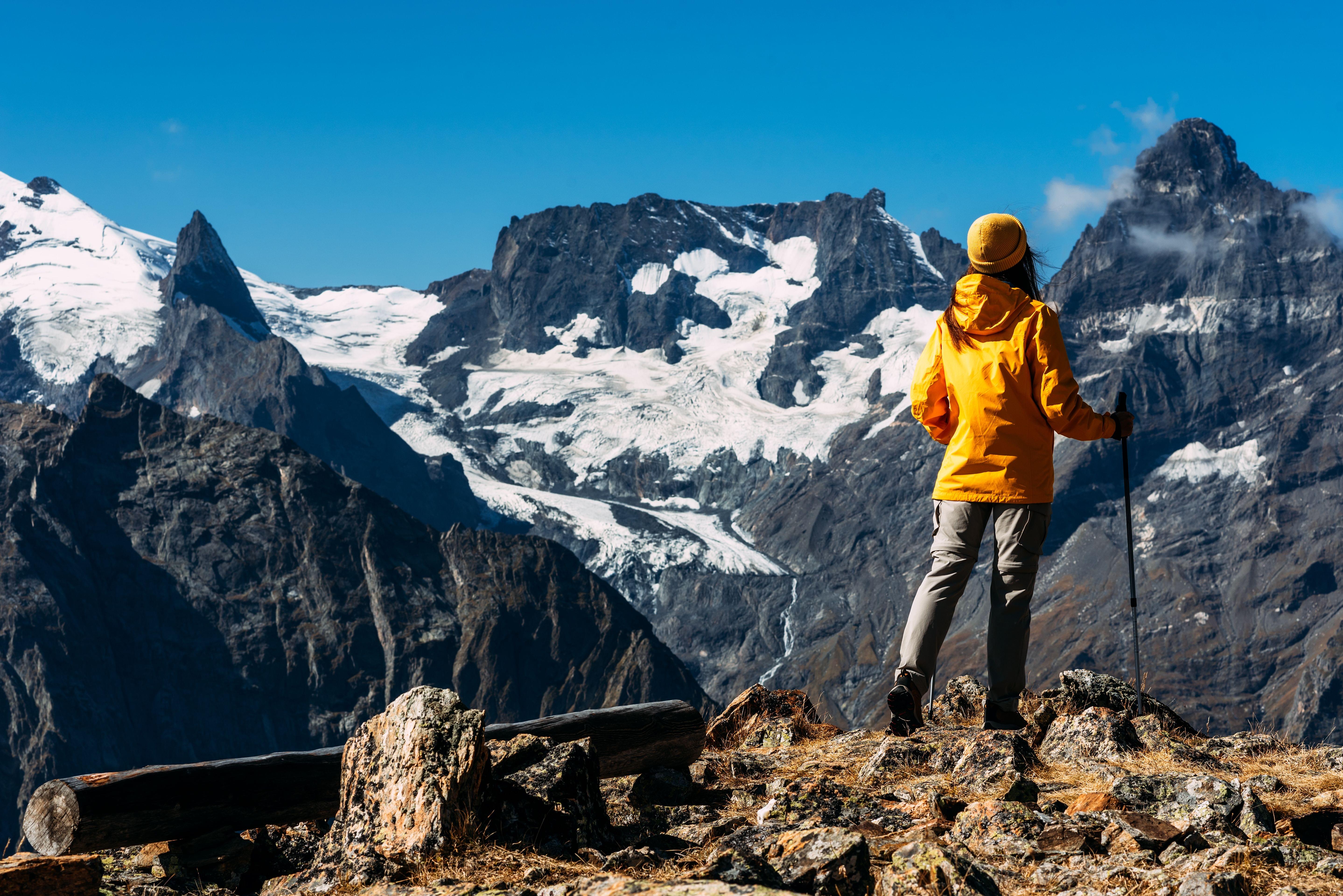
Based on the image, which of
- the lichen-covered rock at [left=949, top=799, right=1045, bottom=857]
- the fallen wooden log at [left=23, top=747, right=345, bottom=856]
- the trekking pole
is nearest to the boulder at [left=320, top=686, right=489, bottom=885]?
the fallen wooden log at [left=23, top=747, right=345, bottom=856]

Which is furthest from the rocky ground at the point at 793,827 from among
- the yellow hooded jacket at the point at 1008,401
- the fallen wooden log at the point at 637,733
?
the yellow hooded jacket at the point at 1008,401

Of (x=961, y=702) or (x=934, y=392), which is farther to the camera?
(x=961, y=702)

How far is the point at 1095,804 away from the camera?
940 centimetres

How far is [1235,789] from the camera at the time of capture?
9508mm

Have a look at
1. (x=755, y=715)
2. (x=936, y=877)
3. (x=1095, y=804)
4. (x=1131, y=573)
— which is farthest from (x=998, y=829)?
(x=755, y=715)

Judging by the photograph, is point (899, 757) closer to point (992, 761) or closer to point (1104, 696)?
point (992, 761)

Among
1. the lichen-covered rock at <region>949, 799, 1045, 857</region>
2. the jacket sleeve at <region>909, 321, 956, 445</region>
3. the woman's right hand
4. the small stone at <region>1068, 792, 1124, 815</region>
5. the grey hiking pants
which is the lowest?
the lichen-covered rock at <region>949, 799, 1045, 857</region>

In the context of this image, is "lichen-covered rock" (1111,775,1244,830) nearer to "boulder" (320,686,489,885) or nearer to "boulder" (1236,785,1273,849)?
"boulder" (1236,785,1273,849)

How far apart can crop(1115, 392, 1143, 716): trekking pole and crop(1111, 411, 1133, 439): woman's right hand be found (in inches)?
3.6

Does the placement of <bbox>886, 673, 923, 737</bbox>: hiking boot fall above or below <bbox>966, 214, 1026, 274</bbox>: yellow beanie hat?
below

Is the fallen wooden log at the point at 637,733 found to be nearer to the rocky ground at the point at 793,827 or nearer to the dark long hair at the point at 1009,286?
the rocky ground at the point at 793,827

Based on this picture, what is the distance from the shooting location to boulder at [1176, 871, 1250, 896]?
666 centimetres

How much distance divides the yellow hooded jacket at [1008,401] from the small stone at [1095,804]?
110 inches

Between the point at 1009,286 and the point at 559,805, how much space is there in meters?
6.15
